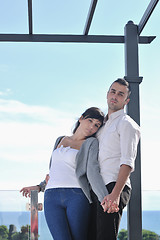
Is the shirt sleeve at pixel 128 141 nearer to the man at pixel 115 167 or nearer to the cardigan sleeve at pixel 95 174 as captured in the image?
the man at pixel 115 167

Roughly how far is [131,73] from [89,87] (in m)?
12.9

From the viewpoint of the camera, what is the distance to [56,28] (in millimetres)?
11258

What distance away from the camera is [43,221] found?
11.1 feet

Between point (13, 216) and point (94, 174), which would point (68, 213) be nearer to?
point (94, 174)

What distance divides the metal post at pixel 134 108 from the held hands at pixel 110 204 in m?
0.91

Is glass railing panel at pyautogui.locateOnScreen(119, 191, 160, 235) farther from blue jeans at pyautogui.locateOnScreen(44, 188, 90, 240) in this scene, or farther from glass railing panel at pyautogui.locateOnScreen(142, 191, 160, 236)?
blue jeans at pyautogui.locateOnScreen(44, 188, 90, 240)

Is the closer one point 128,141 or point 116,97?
point 128,141

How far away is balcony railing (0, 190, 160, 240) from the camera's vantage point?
340 cm

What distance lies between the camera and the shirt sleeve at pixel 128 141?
8.64ft

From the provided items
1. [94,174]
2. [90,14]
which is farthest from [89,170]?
[90,14]

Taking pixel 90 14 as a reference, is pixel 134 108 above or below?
below

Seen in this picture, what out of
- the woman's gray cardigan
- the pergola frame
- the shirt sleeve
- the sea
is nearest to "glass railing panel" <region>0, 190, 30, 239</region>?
the sea

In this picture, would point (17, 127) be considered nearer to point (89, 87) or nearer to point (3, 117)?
point (3, 117)

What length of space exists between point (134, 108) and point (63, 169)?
0.93 meters
